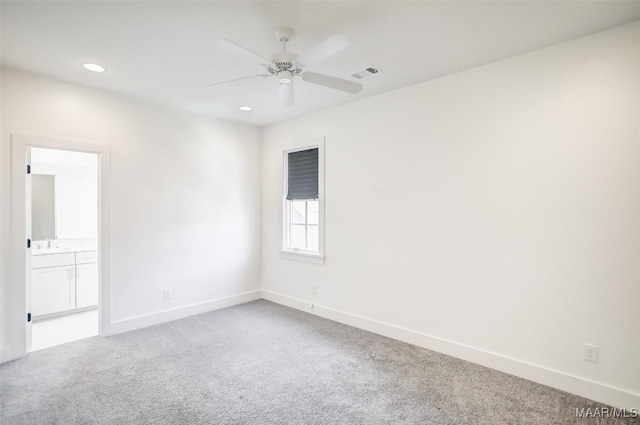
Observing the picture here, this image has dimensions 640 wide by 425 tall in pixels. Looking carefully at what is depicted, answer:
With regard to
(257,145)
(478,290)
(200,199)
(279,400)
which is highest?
(257,145)

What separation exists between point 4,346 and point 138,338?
1062 millimetres

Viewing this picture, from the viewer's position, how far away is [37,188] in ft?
14.8

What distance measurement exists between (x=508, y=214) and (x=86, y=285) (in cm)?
517

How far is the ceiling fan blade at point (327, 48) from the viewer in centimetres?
185

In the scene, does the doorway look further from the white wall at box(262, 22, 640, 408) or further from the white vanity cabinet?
the white wall at box(262, 22, 640, 408)

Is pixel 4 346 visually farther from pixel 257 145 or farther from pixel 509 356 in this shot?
pixel 509 356

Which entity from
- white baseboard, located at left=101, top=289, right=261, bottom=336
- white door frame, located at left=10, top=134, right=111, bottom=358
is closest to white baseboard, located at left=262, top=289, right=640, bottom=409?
white baseboard, located at left=101, top=289, right=261, bottom=336

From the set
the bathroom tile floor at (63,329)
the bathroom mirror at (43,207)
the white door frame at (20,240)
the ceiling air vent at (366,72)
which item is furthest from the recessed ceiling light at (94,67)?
the bathroom tile floor at (63,329)

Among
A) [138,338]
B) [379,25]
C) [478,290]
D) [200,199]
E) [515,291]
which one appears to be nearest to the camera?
[379,25]

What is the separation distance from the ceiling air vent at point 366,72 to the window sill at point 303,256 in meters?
2.17

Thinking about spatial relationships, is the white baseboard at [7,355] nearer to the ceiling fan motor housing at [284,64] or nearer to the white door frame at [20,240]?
the white door frame at [20,240]

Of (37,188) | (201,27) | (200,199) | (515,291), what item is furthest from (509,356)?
(37,188)

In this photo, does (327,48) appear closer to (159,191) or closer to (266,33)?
(266,33)

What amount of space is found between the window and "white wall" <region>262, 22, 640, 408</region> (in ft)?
1.40
